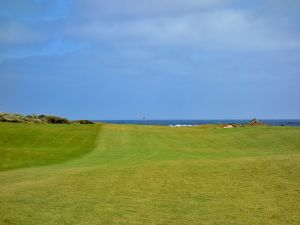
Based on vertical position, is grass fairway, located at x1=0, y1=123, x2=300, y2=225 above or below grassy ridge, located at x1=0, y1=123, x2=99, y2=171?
below

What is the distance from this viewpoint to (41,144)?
4312 centimetres

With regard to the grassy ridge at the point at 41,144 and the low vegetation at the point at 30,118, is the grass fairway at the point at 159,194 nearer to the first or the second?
the grassy ridge at the point at 41,144

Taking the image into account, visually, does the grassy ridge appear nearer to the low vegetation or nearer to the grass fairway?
the grass fairway

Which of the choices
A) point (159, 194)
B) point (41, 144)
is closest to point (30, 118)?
→ point (41, 144)

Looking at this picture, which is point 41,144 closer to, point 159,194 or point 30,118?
point 30,118

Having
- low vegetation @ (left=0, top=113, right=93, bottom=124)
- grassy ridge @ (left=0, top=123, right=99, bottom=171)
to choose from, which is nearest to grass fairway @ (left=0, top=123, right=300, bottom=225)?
grassy ridge @ (left=0, top=123, right=99, bottom=171)

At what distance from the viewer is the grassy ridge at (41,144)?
3341cm

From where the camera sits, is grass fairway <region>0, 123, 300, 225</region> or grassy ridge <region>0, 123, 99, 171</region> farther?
grassy ridge <region>0, 123, 99, 171</region>

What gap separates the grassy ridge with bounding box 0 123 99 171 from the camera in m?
33.4

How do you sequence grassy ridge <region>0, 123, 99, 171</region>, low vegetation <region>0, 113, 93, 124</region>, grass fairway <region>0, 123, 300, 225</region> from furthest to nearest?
low vegetation <region>0, 113, 93, 124</region> < grassy ridge <region>0, 123, 99, 171</region> < grass fairway <region>0, 123, 300, 225</region>

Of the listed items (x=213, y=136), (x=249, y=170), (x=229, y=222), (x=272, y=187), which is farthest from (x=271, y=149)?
(x=229, y=222)

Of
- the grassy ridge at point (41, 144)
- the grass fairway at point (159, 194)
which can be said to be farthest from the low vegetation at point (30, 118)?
the grass fairway at point (159, 194)

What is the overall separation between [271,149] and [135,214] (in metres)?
27.3

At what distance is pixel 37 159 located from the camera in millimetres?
33812
